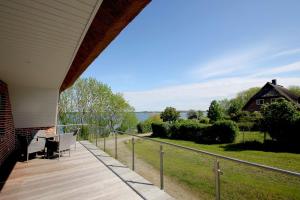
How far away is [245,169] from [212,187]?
1.62 m

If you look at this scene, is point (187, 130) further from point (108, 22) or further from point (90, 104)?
point (108, 22)

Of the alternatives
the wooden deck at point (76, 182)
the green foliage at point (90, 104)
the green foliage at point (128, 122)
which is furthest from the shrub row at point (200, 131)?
the wooden deck at point (76, 182)

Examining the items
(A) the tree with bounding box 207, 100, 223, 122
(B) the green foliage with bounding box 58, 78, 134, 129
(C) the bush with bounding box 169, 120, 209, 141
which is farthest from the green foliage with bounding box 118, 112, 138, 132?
(A) the tree with bounding box 207, 100, 223, 122

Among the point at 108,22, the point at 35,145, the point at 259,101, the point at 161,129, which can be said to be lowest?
the point at 161,129

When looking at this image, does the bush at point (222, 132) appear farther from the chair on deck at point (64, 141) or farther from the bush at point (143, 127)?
the chair on deck at point (64, 141)

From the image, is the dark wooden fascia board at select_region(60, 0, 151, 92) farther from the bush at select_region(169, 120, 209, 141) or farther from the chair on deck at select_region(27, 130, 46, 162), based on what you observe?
the bush at select_region(169, 120, 209, 141)

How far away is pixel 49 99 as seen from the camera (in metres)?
8.73

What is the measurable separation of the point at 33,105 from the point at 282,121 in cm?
1307

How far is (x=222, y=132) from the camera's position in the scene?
539 inches

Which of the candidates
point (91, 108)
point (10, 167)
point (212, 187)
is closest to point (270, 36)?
point (212, 187)

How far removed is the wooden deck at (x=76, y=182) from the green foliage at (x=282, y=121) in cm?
1046

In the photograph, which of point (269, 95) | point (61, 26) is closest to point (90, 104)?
point (61, 26)

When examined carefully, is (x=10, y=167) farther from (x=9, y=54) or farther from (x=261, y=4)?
(x=261, y=4)

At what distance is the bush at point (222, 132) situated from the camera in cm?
1346
